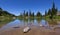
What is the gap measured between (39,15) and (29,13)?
8983mm

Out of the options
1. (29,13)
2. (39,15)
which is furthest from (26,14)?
(39,15)

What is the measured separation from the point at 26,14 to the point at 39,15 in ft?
40.7

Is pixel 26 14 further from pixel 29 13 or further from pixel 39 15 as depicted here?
pixel 39 15

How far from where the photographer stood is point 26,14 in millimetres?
102562

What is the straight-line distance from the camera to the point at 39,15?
322 feet

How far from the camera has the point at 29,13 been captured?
97.9 metres

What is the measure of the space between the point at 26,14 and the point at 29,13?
5.50 metres
